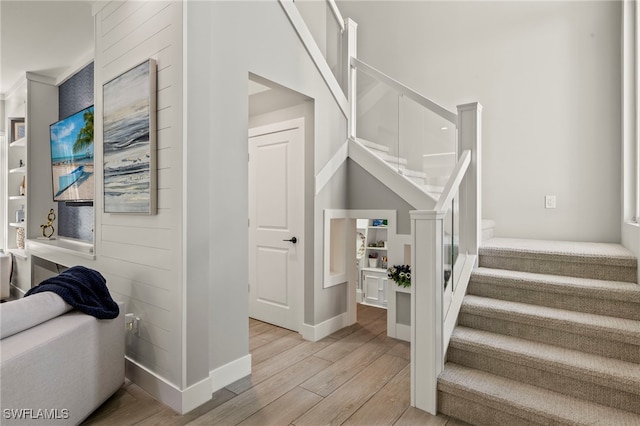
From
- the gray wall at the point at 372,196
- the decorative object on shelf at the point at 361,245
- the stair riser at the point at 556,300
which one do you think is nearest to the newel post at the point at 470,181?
the stair riser at the point at 556,300

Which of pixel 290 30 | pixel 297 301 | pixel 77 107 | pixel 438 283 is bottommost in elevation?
pixel 297 301

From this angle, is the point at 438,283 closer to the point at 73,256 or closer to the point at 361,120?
the point at 361,120

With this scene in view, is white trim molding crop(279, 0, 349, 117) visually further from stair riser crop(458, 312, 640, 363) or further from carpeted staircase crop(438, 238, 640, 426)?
stair riser crop(458, 312, 640, 363)

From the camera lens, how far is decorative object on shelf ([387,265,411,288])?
133 inches

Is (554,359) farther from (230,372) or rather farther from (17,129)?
(17,129)

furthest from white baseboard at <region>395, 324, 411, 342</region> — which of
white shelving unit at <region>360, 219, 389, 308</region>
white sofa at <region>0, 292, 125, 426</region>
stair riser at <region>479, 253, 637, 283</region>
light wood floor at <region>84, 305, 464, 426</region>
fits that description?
white sofa at <region>0, 292, 125, 426</region>

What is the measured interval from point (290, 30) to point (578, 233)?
3.45m

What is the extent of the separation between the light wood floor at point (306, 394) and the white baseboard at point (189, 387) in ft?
0.12

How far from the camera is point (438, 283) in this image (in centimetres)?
219

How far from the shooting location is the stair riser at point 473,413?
2.00 m

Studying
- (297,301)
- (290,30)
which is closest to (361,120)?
(290,30)

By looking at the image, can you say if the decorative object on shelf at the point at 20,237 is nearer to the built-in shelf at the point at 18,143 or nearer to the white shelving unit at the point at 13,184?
the white shelving unit at the point at 13,184

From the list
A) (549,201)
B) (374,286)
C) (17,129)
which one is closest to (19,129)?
(17,129)

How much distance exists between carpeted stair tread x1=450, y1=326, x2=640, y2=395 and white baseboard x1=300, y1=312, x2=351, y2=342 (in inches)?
52.0
